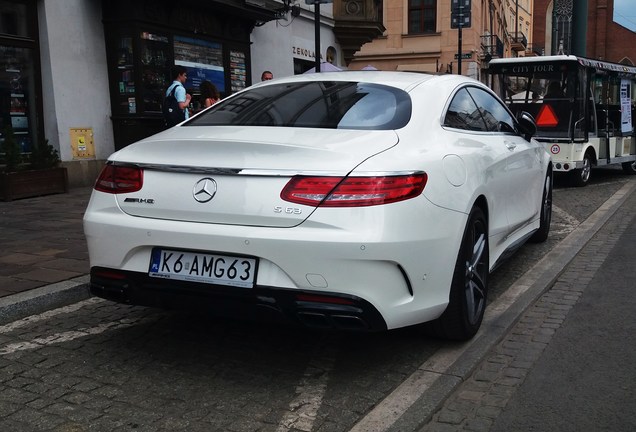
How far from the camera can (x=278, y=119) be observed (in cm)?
375

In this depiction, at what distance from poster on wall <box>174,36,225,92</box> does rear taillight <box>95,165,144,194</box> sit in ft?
30.8

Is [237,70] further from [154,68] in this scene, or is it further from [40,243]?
[40,243]

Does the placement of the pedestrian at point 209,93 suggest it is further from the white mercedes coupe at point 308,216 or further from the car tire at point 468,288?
the car tire at point 468,288

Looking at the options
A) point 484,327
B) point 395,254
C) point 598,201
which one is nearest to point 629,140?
point 598,201

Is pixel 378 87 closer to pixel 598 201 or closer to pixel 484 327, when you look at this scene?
pixel 484 327

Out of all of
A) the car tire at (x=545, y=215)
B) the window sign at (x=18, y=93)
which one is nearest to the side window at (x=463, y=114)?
the car tire at (x=545, y=215)

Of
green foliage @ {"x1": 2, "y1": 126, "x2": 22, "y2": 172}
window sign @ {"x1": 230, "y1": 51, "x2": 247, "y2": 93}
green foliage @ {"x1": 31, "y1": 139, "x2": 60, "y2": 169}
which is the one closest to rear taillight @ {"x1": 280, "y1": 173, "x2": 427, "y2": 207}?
green foliage @ {"x1": 2, "y1": 126, "x2": 22, "y2": 172}

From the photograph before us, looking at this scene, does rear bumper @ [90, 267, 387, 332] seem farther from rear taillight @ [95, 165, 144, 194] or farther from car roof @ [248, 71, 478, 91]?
car roof @ [248, 71, 478, 91]

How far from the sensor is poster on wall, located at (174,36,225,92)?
12641 millimetres

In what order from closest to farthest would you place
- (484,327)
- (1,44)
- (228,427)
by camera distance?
1. (228,427)
2. (484,327)
3. (1,44)

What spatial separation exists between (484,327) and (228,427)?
195 cm

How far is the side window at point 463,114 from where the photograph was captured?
4.10 meters

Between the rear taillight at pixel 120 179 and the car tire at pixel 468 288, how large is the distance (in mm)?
1742

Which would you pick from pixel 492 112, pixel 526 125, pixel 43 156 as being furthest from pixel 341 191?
pixel 43 156
